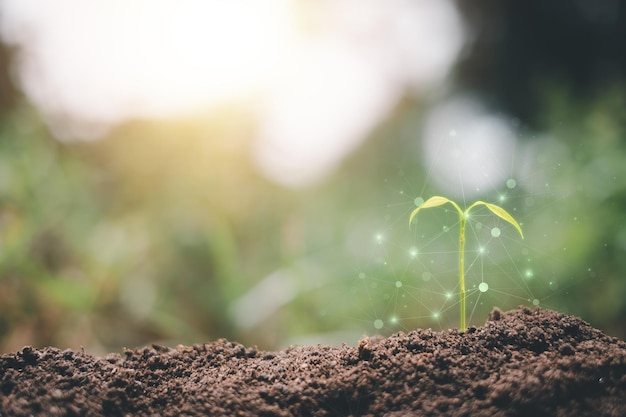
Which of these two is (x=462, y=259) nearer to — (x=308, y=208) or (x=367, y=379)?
(x=367, y=379)

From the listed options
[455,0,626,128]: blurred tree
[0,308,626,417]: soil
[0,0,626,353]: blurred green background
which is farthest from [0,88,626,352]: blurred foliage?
[0,308,626,417]: soil

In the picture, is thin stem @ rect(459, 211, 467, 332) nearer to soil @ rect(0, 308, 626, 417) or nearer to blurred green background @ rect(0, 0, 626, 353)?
soil @ rect(0, 308, 626, 417)

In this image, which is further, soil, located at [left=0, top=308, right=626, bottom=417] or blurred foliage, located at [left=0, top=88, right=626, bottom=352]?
blurred foliage, located at [left=0, top=88, right=626, bottom=352]

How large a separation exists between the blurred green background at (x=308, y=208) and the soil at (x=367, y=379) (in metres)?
0.72

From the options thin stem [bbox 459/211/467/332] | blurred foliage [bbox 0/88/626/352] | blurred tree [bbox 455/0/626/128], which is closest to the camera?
thin stem [bbox 459/211/467/332]

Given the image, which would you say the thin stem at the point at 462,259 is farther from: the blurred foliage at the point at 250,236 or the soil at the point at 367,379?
the blurred foliage at the point at 250,236

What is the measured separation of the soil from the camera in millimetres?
686

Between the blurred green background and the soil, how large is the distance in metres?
0.72

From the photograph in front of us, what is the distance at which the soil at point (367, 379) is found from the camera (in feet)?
2.25

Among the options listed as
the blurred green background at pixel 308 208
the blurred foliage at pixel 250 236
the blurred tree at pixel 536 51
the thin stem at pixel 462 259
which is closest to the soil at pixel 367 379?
the thin stem at pixel 462 259

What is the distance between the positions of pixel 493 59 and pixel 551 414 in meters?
3.39

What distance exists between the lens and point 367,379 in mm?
739

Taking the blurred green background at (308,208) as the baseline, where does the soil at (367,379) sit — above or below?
below

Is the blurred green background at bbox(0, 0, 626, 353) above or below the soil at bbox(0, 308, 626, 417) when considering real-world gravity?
above
